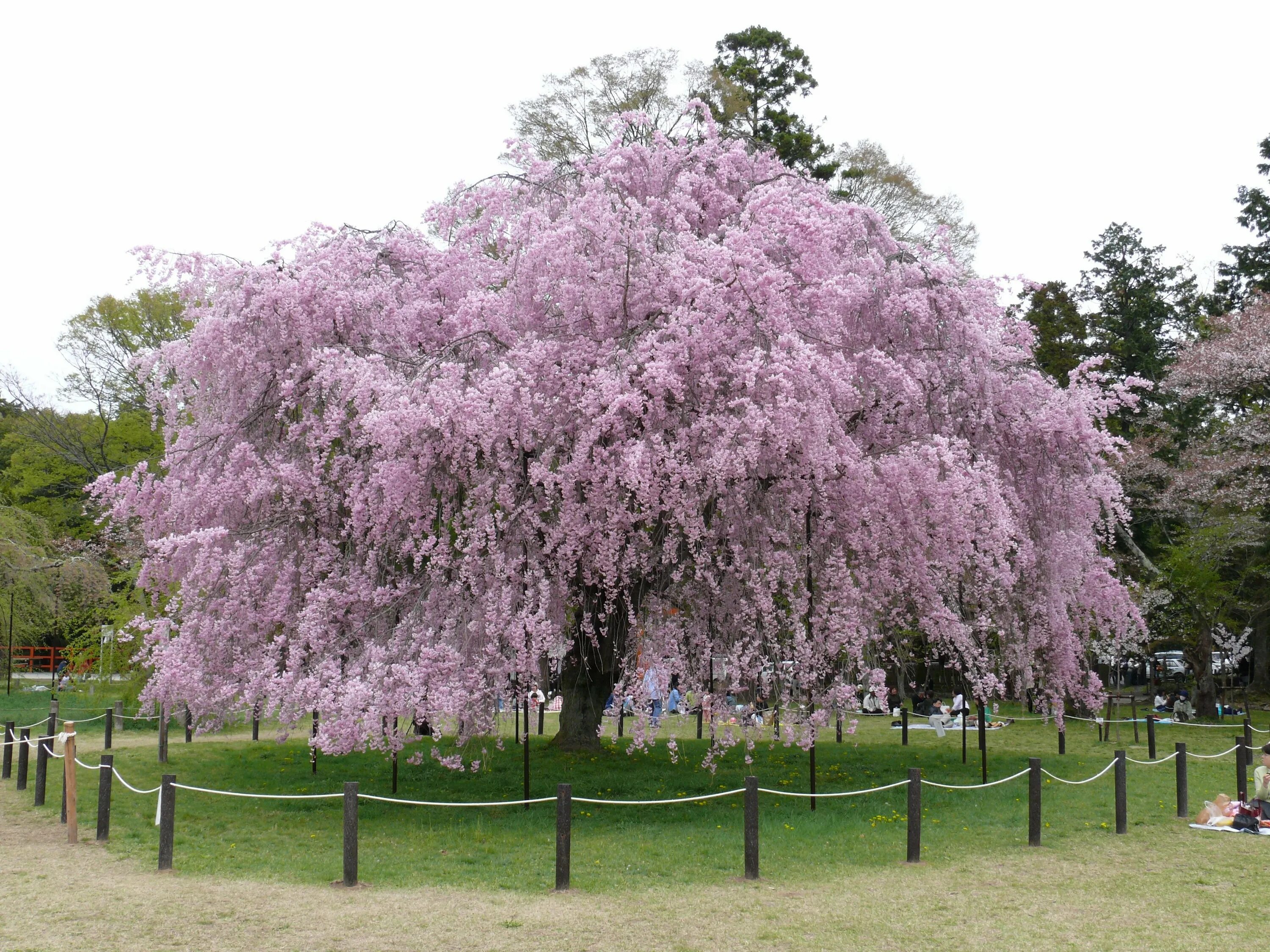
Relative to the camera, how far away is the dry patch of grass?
7.94 m

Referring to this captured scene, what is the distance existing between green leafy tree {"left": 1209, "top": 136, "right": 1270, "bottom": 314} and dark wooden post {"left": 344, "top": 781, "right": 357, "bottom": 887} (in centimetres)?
3272

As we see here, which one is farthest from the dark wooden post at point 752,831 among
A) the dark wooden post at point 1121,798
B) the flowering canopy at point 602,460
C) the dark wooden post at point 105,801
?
the dark wooden post at point 105,801

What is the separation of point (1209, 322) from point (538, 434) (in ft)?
83.3

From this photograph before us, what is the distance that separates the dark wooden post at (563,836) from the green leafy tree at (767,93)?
21137mm

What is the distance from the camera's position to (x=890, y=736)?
23562 millimetres

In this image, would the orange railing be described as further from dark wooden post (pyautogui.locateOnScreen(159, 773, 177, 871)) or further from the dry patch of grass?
the dry patch of grass

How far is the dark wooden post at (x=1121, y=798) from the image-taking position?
12.2 m

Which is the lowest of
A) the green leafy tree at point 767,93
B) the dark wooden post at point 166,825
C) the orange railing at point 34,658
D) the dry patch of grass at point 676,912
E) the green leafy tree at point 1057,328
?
the orange railing at point 34,658

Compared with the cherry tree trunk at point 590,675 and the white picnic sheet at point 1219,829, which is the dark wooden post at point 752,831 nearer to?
the cherry tree trunk at point 590,675

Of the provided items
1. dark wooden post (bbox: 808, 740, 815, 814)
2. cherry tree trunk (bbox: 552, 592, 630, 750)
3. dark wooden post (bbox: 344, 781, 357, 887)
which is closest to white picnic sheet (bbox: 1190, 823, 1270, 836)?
dark wooden post (bbox: 808, 740, 815, 814)

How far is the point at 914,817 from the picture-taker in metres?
10.7

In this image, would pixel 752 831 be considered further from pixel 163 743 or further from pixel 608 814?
pixel 163 743

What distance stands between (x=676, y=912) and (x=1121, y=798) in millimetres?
6403

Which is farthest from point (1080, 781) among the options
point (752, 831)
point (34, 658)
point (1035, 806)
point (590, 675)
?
point (34, 658)
